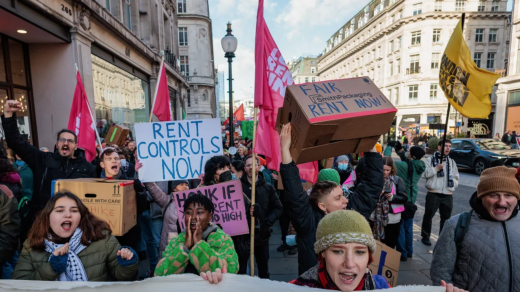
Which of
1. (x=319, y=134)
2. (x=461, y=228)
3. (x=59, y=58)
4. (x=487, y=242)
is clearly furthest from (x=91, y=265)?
(x=59, y=58)

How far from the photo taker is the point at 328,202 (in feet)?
7.36

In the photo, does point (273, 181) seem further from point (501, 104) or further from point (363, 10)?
point (363, 10)

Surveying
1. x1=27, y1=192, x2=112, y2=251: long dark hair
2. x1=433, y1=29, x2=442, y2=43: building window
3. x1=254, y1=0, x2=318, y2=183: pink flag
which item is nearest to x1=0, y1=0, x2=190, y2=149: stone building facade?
x1=254, y1=0, x2=318, y2=183: pink flag

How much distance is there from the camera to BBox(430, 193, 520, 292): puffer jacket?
1785 millimetres

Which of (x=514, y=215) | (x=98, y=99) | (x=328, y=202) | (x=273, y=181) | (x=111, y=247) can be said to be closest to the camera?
(x=514, y=215)

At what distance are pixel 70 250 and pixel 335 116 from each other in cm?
208

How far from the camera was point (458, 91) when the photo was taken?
410 centimetres

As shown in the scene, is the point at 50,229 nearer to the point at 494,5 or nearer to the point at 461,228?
the point at 461,228

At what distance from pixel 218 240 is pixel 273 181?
4096mm

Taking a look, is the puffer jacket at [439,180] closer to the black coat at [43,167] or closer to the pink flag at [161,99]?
→ the pink flag at [161,99]

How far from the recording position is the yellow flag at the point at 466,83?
395 centimetres

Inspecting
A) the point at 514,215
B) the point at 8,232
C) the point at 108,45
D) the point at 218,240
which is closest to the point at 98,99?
the point at 108,45

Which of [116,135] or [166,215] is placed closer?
[166,215]

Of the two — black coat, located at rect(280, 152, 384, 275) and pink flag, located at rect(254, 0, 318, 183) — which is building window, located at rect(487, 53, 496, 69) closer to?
pink flag, located at rect(254, 0, 318, 183)
